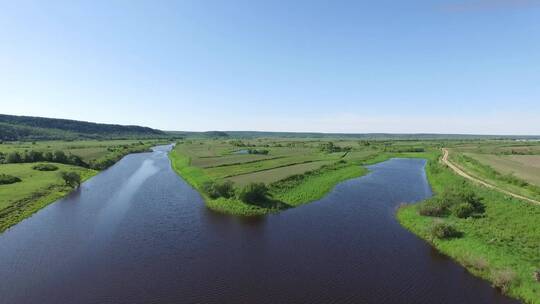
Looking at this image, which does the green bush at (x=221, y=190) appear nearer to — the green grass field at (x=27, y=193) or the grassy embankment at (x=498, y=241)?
the grassy embankment at (x=498, y=241)

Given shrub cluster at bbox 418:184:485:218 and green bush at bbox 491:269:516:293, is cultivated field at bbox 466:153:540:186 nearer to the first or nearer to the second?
shrub cluster at bbox 418:184:485:218

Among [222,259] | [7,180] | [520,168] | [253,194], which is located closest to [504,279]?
[222,259]

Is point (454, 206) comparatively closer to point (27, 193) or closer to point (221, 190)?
point (221, 190)

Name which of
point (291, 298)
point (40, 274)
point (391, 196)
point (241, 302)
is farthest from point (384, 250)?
point (40, 274)

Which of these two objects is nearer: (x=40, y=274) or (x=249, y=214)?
(x=40, y=274)

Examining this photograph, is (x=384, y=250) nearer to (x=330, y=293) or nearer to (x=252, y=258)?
(x=330, y=293)

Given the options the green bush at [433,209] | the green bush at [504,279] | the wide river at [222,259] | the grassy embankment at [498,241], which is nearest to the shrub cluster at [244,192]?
the wide river at [222,259]
